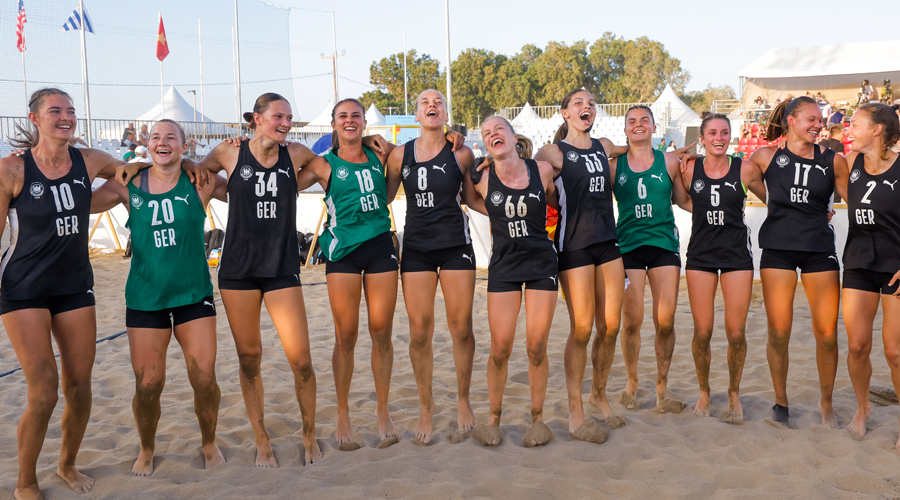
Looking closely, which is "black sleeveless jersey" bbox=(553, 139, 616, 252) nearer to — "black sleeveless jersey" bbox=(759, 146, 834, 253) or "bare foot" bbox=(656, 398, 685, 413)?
"black sleeveless jersey" bbox=(759, 146, 834, 253)

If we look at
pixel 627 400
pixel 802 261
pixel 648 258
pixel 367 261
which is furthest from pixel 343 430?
pixel 802 261

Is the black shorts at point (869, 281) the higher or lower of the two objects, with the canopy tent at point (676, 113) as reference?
lower

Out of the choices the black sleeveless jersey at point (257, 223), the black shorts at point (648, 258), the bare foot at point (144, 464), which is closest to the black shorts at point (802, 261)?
the black shorts at point (648, 258)

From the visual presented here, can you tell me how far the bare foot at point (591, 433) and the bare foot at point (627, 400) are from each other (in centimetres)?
71

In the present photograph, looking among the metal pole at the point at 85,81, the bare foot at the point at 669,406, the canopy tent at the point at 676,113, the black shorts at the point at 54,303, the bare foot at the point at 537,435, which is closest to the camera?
the black shorts at the point at 54,303

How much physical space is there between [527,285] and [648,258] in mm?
1039

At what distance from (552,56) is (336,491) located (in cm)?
4983

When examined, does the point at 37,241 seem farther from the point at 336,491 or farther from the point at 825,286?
the point at 825,286

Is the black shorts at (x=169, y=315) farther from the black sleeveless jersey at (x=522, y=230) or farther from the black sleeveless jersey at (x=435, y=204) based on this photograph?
the black sleeveless jersey at (x=522, y=230)

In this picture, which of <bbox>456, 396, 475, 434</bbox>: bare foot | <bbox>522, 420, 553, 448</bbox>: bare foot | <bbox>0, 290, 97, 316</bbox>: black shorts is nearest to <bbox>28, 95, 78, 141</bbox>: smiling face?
<bbox>0, 290, 97, 316</bbox>: black shorts

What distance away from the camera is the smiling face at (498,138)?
3922mm

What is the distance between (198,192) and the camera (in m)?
3.79

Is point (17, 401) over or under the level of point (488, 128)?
under

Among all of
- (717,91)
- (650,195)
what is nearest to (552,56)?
(717,91)
